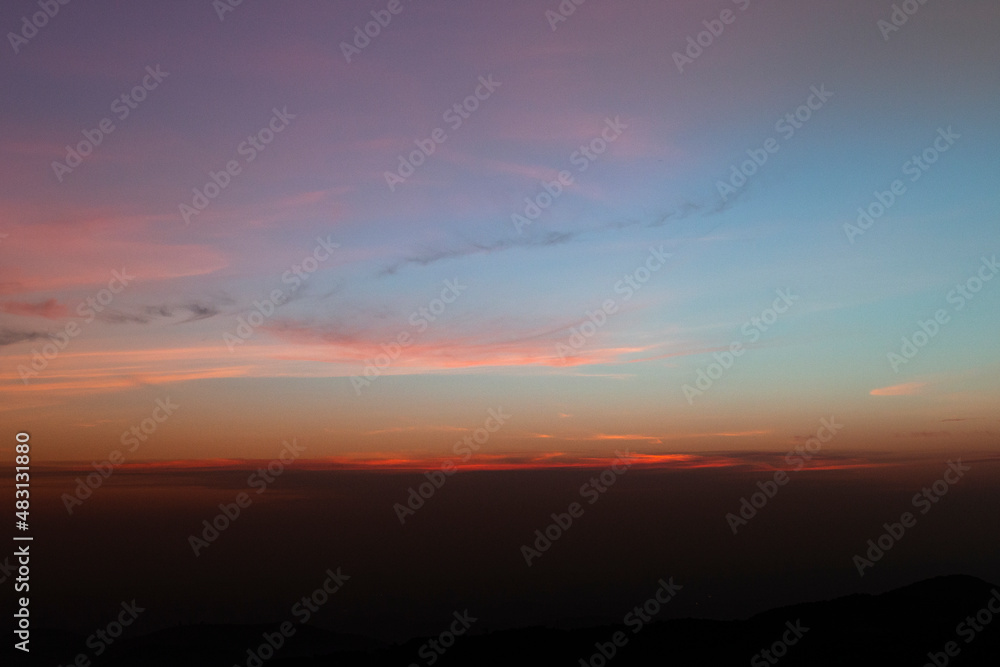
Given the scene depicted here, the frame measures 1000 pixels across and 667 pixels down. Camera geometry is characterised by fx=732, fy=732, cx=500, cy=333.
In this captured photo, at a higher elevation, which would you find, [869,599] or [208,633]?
[208,633]

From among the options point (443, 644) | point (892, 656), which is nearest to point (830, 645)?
point (892, 656)

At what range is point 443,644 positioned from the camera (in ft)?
136

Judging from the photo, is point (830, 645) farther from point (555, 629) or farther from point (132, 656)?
point (132, 656)

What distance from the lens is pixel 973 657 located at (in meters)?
30.6

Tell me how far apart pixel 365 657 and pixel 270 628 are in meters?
77.8

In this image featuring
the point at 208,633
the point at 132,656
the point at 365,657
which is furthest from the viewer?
the point at 208,633

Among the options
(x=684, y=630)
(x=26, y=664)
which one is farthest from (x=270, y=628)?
(x=684, y=630)

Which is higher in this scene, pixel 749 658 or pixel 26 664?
pixel 26 664

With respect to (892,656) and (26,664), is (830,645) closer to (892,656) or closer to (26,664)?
(892,656)

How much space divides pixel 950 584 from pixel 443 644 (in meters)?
33.0

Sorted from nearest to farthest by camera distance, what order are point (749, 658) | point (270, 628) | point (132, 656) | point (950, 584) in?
point (749, 658)
point (950, 584)
point (132, 656)
point (270, 628)

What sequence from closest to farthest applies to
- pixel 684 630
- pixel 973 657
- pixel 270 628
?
pixel 973 657 → pixel 684 630 → pixel 270 628

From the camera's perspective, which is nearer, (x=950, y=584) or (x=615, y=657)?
(x=615, y=657)

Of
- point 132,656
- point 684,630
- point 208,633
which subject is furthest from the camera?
point 208,633
